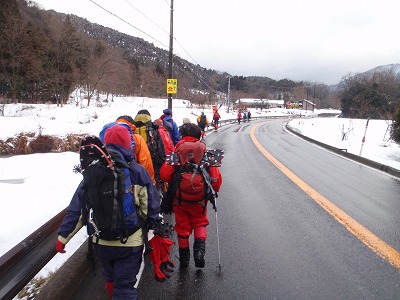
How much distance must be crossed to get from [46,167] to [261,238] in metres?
5.36

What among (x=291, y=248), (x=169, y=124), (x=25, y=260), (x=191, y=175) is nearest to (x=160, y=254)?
(x=191, y=175)

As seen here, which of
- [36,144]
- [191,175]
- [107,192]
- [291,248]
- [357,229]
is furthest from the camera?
[36,144]

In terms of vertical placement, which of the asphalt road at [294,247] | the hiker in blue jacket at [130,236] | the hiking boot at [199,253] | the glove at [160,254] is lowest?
the asphalt road at [294,247]

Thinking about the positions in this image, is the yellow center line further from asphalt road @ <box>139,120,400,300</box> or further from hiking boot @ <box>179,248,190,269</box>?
hiking boot @ <box>179,248,190,269</box>

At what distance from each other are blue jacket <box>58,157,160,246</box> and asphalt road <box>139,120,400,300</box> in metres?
1.02

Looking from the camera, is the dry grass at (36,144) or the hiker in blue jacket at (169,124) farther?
the dry grass at (36,144)

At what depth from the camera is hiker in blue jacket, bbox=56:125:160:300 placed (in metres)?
2.45

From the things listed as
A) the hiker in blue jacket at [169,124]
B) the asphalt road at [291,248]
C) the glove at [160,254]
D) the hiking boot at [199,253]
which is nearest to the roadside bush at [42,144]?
the hiker in blue jacket at [169,124]

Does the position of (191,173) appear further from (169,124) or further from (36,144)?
(36,144)

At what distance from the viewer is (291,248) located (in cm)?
406

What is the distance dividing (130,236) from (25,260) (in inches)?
39.8

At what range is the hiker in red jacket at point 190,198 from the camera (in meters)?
3.39

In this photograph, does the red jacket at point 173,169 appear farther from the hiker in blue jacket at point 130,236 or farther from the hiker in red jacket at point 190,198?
the hiker in blue jacket at point 130,236

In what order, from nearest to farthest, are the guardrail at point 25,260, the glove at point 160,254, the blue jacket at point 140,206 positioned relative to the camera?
the guardrail at point 25,260 → the blue jacket at point 140,206 → the glove at point 160,254
